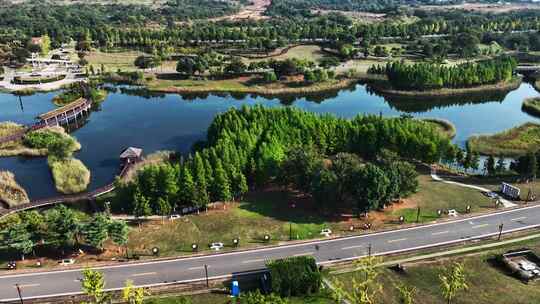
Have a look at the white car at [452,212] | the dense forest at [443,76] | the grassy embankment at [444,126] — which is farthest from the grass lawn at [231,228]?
the dense forest at [443,76]

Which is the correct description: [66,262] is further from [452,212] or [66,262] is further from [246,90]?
[246,90]

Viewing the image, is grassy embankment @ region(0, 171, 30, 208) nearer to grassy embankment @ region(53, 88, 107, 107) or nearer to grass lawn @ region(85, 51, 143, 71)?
grassy embankment @ region(53, 88, 107, 107)

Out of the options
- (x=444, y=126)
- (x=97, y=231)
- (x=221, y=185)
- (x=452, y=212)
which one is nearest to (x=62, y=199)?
(x=97, y=231)

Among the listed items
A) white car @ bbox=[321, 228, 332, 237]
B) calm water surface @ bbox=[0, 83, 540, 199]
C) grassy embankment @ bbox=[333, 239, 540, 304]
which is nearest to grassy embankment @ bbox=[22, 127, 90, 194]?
calm water surface @ bbox=[0, 83, 540, 199]

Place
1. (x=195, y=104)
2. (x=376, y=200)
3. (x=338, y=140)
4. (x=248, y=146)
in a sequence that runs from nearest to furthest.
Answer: (x=376, y=200), (x=248, y=146), (x=338, y=140), (x=195, y=104)

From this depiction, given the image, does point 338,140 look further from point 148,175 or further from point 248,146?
point 148,175

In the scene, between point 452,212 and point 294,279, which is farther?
point 452,212

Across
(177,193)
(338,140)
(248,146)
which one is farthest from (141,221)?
(338,140)

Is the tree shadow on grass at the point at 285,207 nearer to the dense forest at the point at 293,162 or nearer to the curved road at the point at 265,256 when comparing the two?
the dense forest at the point at 293,162
